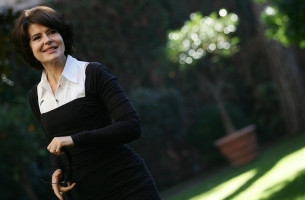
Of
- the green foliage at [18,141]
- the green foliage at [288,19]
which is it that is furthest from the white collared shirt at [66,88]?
the green foliage at [18,141]

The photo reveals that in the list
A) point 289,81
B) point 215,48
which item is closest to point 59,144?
point 215,48

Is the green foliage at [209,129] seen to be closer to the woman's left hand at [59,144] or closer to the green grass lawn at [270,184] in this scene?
the green grass lawn at [270,184]

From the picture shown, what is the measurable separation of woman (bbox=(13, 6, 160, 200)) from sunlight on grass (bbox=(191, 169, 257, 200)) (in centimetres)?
445

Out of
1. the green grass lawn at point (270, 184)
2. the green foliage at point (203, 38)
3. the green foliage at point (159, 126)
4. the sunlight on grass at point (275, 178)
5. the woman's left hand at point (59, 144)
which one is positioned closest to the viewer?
the woman's left hand at point (59, 144)

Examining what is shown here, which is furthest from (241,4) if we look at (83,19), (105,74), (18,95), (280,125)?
(105,74)

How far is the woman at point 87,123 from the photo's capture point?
2.14 metres

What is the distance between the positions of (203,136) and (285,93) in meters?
2.00

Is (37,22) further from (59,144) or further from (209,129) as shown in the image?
(209,129)

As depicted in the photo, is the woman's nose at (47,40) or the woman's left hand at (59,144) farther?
the woman's nose at (47,40)

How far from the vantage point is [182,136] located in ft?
39.9

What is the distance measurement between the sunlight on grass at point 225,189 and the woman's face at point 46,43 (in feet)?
14.9

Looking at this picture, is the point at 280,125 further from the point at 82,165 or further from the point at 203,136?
the point at 82,165

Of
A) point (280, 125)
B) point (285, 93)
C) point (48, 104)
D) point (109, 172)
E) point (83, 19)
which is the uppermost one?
point (83, 19)

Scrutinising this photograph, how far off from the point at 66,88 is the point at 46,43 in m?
0.21
